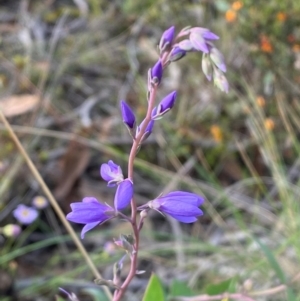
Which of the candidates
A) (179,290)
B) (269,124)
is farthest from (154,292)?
(269,124)

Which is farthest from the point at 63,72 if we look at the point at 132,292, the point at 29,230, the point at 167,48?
the point at 167,48

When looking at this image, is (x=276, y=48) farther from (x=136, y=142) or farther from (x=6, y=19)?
(x=6, y=19)

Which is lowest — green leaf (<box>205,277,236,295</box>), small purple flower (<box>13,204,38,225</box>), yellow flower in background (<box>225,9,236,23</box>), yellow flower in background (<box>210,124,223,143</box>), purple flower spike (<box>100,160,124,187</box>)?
yellow flower in background (<box>210,124,223,143</box>)

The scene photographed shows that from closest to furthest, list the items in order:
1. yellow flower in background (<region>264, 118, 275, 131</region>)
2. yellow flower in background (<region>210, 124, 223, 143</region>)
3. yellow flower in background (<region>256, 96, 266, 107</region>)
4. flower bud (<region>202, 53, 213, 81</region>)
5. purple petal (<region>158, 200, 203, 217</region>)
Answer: purple petal (<region>158, 200, 203, 217</region>) < flower bud (<region>202, 53, 213, 81</region>) < yellow flower in background (<region>264, 118, 275, 131</region>) < yellow flower in background (<region>256, 96, 266, 107</region>) < yellow flower in background (<region>210, 124, 223, 143</region>)

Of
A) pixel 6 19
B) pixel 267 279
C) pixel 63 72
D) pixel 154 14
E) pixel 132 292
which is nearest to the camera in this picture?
pixel 267 279

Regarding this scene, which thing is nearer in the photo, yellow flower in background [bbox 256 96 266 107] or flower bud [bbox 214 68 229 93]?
flower bud [bbox 214 68 229 93]

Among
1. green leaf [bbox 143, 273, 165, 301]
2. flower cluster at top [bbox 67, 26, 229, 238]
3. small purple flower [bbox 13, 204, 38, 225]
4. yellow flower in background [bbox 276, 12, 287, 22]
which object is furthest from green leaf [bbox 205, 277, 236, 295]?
yellow flower in background [bbox 276, 12, 287, 22]

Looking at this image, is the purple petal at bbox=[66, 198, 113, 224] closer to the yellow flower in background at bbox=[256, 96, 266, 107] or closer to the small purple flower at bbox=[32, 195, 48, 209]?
the small purple flower at bbox=[32, 195, 48, 209]

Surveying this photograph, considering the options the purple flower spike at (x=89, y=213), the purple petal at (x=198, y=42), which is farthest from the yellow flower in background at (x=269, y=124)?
the purple flower spike at (x=89, y=213)
